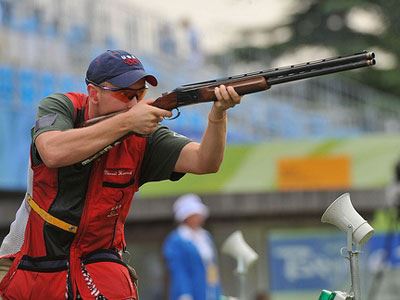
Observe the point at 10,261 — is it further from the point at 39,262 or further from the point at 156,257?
the point at 156,257

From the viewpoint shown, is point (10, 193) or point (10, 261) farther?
point (10, 193)

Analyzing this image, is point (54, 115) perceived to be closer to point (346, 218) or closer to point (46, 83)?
point (346, 218)

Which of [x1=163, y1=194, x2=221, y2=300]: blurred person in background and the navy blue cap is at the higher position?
the navy blue cap

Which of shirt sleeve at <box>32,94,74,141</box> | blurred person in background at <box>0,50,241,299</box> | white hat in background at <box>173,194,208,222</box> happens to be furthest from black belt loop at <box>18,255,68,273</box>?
white hat in background at <box>173,194,208,222</box>

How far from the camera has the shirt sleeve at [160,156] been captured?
238 inches

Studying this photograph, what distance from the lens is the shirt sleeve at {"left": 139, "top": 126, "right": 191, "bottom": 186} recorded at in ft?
19.8

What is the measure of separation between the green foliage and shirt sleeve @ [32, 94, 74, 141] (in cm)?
2813

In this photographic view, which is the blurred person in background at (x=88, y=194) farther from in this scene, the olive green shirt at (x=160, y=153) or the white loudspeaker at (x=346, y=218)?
the white loudspeaker at (x=346, y=218)

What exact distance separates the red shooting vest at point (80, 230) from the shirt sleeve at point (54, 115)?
57mm

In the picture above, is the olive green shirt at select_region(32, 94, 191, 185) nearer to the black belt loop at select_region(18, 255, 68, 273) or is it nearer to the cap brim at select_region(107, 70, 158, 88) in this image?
the cap brim at select_region(107, 70, 158, 88)

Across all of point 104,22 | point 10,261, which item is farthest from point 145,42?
point 10,261

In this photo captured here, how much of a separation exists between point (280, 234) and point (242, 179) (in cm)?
101

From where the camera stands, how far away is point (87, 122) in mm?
5773

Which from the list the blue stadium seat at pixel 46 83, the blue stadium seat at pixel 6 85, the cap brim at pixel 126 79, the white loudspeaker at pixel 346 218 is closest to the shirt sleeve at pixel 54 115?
the cap brim at pixel 126 79
